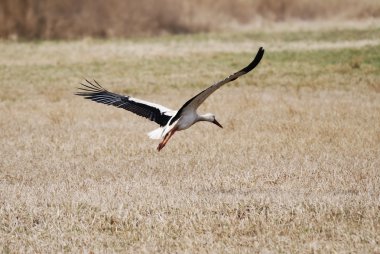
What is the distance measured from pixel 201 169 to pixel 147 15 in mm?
42027

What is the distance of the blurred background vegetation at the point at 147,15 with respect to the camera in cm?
4834

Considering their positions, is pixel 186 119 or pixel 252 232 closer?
pixel 252 232

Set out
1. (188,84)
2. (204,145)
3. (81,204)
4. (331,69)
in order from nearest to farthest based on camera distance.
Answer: (81,204), (204,145), (188,84), (331,69)

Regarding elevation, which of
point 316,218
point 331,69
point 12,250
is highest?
point 331,69

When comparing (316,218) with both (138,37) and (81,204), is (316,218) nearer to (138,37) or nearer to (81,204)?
(81,204)

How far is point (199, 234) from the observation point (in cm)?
699

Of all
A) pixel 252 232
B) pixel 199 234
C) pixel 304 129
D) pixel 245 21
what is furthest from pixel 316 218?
pixel 245 21

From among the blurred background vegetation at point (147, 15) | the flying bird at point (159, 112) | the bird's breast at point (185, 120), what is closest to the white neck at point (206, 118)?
the flying bird at point (159, 112)

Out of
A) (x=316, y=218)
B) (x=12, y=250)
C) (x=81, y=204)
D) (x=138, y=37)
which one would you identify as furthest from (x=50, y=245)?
(x=138, y=37)

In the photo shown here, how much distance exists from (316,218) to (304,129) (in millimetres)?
6387

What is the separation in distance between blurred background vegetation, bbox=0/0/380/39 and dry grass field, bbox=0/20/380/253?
24617mm

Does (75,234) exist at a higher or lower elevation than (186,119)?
lower

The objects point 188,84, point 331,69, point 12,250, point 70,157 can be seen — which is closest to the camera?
point 12,250

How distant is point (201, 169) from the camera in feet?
33.5
